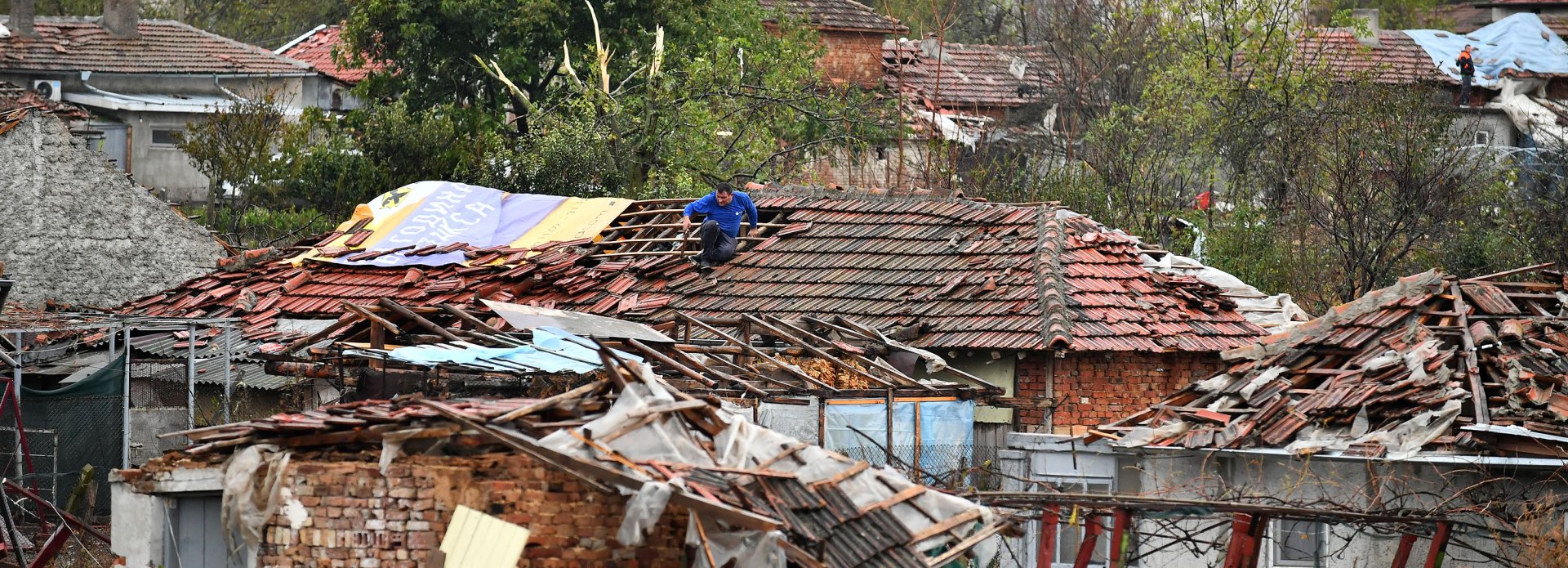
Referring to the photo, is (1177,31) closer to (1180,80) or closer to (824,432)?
(1180,80)

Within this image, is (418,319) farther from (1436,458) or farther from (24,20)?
(24,20)

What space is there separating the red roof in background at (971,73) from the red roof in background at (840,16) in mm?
849

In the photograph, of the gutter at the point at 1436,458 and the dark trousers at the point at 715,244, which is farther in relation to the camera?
the dark trousers at the point at 715,244

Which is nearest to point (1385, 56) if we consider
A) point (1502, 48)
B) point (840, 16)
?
point (1502, 48)

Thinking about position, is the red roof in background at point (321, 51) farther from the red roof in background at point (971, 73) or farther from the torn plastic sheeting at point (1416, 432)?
the torn plastic sheeting at point (1416, 432)

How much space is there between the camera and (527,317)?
1559 centimetres

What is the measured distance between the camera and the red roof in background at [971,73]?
132 ft

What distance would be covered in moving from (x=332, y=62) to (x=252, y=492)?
3226 cm

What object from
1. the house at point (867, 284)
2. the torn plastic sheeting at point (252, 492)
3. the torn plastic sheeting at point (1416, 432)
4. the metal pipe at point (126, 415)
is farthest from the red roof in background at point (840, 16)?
the torn plastic sheeting at point (252, 492)

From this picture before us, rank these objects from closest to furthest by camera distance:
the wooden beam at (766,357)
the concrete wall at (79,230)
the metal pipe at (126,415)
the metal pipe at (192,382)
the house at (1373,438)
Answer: the house at (1373,438)
the wooden beam at (766,357)
the metal pipe at (192,382)
the metal pipe at (126,415)
the concrete wall at (79,230)

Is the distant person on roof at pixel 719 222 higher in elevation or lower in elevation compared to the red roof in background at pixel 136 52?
lower

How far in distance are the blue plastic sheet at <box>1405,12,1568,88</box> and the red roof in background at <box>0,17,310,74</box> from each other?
88.3ft

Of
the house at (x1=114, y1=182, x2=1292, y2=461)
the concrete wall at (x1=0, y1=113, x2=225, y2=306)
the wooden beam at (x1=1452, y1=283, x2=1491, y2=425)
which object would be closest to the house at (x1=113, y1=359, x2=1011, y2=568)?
the wooden beam at (x1=1452, y1=283, x2=1491, y2=425)

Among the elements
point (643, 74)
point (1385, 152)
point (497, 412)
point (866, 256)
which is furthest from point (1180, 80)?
point (497, 412)
